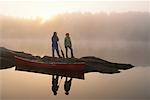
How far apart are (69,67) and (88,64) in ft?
0.43

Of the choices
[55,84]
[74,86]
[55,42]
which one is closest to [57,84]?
[55,84]


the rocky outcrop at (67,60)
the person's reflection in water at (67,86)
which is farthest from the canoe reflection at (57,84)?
the rocky outcrop at (67,60)

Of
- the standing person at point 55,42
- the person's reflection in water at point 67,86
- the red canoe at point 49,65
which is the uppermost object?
the standing person at point 55,42

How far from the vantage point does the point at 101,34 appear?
2.01 metres

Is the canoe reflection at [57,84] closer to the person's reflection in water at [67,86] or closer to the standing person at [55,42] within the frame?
the person's reflection in water at [67,86]

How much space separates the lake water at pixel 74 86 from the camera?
201cm

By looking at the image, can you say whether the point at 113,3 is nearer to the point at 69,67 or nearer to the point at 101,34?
the point at 101,34

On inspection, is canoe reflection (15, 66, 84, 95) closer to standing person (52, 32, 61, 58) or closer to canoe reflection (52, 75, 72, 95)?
canoe reflection (52, 75, 72, 95)

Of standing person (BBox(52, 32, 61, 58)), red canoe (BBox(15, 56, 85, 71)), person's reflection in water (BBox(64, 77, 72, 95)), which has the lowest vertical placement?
person's reflection in water (BBox(64, 77, 72, 95))

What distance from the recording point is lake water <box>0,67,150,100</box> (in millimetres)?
2010

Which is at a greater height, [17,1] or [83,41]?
[17,1]

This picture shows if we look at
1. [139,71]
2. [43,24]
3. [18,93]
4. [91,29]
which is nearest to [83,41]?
[91,29]

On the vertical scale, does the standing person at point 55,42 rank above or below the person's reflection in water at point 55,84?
above

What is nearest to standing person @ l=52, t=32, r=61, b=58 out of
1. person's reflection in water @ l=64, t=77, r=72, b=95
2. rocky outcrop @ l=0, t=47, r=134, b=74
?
rocky outcrop @ l=0, t=47, r=134, b=74
